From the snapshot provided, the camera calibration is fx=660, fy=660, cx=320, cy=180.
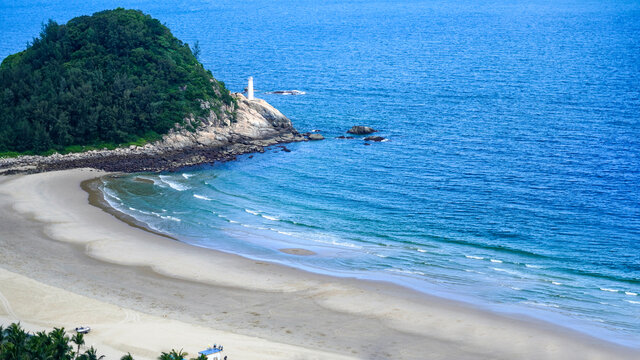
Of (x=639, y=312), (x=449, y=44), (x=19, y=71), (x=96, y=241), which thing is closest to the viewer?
(x=639, y=312)

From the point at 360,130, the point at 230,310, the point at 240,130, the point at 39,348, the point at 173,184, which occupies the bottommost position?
the point at 39,348

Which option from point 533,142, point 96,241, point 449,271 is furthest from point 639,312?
point 533,142

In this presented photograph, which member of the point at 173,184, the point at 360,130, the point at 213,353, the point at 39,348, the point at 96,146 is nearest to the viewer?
the point at 39,348

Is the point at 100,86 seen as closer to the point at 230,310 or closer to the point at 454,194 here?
the point at 454,194

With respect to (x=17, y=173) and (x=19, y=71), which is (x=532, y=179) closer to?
(x=17, y=173)

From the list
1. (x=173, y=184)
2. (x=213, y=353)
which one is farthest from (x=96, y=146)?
(x=213, y=353)
